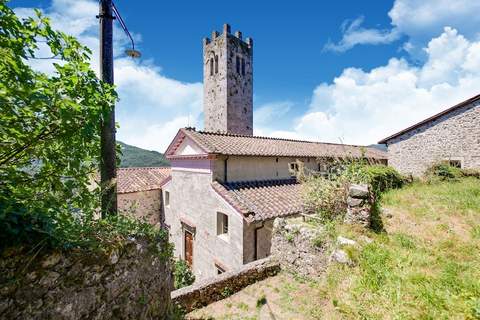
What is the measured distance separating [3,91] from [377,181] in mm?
11607

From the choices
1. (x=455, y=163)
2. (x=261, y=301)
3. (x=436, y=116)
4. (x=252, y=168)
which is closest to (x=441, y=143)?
(x=455, y=163)

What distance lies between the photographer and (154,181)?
17859 mm

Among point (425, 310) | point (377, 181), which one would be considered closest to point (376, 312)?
point (425, 310)

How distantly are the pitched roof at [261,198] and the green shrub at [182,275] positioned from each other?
4.29 metres

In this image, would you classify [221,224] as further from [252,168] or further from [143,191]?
[143,191]

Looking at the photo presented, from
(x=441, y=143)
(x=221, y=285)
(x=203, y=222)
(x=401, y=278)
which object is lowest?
(x=221, y=285)

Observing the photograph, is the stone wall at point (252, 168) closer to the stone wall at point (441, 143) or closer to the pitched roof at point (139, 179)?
the pitched roof at point (139, 179)

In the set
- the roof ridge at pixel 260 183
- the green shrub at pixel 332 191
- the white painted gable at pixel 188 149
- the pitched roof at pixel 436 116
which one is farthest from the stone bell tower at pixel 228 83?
the green shrub at pixel 332 191

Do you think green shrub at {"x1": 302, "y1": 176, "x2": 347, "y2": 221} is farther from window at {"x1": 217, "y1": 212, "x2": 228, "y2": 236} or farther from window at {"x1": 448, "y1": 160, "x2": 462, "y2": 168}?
window at {"x1": 448, "y1": 160, "x2": 462, "y2": 168}

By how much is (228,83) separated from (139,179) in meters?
15.5

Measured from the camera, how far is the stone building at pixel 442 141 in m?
12.7

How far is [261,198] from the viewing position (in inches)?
428

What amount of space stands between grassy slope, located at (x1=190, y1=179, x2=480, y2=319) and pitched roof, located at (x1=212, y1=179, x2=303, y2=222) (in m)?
2.63

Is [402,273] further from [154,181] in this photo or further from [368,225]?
[154,181]
